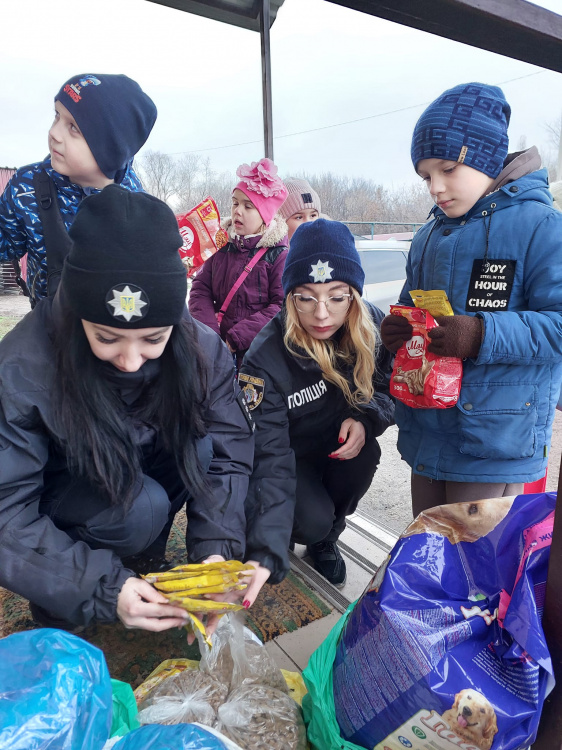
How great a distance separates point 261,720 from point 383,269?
479 cm

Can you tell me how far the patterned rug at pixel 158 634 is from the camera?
1428mm

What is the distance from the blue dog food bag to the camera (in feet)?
2.57

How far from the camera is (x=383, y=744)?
3.01ft

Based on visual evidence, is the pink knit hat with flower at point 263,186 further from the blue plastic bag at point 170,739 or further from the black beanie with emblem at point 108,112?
the blue plastic bag at point 170,739

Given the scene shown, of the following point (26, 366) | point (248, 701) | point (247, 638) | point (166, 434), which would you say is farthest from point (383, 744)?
point (26, 366)

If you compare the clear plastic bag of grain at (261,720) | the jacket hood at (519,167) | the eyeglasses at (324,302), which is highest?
the jacket hood at (519,167)

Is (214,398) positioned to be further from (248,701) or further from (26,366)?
(248,701)

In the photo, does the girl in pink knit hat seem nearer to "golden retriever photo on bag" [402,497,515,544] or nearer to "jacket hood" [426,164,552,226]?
"jacket hood" [426,164,552,226]

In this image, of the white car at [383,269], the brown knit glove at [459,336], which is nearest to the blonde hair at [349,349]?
the brown knit glove at [459,336]

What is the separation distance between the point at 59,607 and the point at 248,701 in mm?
445

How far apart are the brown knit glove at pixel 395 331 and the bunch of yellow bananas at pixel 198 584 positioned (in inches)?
30.7

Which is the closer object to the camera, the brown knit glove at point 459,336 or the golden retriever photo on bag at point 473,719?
the golden retriever photo on bag at point 473,719

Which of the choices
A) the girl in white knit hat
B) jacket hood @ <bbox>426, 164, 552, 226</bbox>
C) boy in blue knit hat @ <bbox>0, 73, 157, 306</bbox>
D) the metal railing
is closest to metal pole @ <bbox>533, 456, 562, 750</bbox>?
jacket hood @ <bbox>426, 164, 552, 226</bbox>

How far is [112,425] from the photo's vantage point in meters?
1.24
